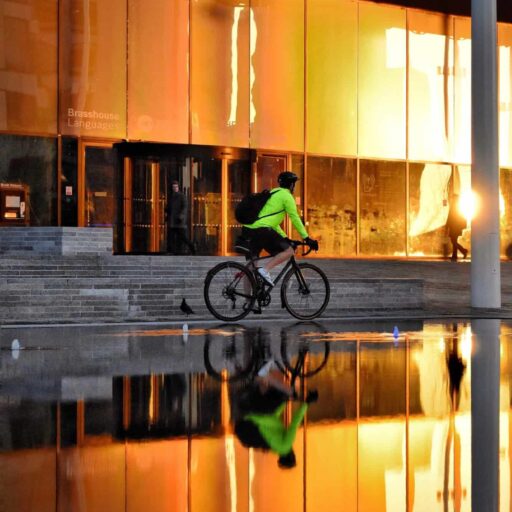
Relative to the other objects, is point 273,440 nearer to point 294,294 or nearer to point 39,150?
point 294,294

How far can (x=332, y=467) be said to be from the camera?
5465mm

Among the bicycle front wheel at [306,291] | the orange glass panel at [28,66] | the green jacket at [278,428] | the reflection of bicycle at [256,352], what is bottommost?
the green jacket at [278,428]

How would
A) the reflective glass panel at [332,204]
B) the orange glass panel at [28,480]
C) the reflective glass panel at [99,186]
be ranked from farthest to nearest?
the reflective glass panel at [332,204]
the reflective glass panel at [99,186]
the orange glass panel at [28,480]

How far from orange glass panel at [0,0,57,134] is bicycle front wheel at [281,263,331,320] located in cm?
1406

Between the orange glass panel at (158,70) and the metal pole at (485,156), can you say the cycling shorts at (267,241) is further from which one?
the orange glass panel at (158,70)

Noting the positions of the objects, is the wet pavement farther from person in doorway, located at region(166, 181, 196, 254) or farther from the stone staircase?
person in doorway, located at region(166, 181, 196, 254)

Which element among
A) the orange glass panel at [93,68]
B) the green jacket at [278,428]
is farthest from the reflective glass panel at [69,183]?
the green jacket at [278,428]

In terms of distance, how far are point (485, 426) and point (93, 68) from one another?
24148mm

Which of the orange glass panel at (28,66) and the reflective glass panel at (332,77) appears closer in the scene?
the orange glass panel at (28,66)

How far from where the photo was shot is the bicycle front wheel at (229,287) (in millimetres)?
15797

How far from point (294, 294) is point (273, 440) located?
10184 mm

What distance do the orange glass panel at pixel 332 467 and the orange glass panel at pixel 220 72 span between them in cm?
2466

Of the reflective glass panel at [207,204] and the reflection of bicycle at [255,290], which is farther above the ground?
the reflective glass panel at [207,204]

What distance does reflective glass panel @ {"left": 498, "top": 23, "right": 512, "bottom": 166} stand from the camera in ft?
121
